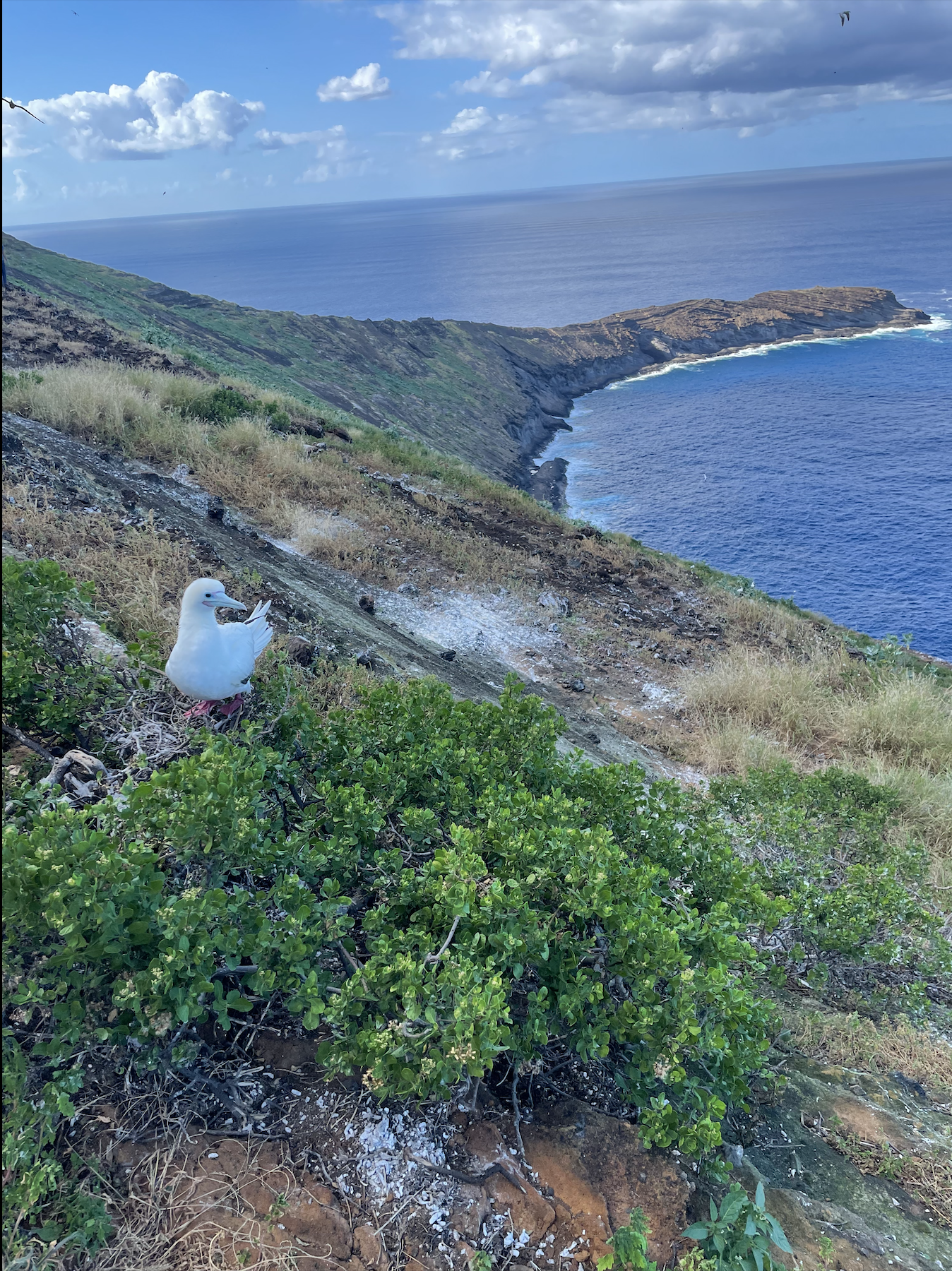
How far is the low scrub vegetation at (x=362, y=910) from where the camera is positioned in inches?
103

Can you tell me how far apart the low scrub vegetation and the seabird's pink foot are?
26cm

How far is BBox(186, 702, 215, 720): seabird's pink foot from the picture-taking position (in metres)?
4.29

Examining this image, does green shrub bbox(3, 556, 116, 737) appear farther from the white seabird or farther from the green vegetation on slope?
the green vegetation on slope

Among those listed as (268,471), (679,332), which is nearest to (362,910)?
(268,471)

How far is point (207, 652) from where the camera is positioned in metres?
4.05

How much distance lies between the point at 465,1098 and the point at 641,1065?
0.81 metres

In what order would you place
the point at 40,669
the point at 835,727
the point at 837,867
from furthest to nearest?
the point at 835,727 → the point at 837,867 → the point at 40,669

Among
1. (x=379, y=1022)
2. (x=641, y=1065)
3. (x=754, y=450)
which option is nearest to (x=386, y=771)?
(x=379, y=1022)

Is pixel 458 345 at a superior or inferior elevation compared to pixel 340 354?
superior

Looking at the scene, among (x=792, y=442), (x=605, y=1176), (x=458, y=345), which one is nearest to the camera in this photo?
(x=605, y=1176)

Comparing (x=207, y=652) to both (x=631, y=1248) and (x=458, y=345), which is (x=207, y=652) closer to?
(x=631, y=1248)

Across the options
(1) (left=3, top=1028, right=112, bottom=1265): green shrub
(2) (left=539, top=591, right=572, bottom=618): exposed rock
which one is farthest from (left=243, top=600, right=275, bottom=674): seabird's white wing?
(2) (left=539, top=591, right=572, bottom=618): exposed rock

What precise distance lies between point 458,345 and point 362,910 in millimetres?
65944

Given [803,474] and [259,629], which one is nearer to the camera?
[259,629]
